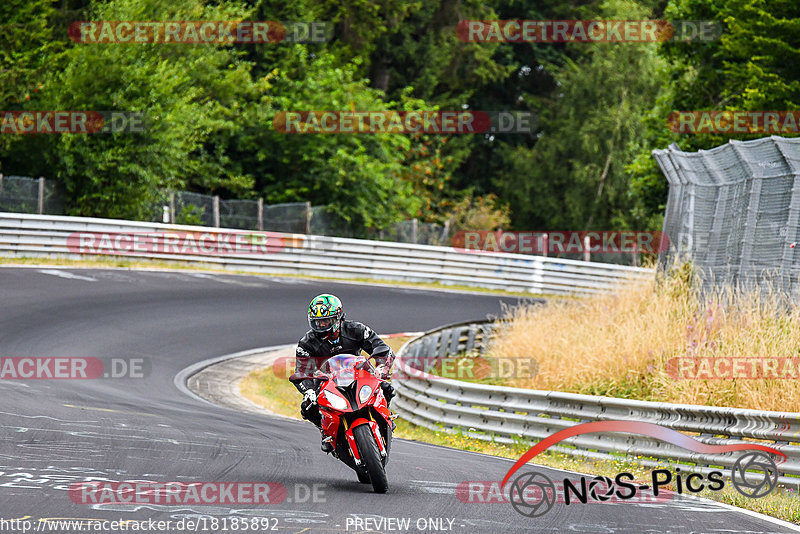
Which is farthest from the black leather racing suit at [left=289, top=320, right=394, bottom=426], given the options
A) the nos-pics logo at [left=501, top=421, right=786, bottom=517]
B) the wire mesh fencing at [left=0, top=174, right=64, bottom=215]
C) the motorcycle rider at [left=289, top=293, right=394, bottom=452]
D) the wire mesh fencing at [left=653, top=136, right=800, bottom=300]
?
the wire mesh fencing at [left=0, top=174, right=64, bottom=215]

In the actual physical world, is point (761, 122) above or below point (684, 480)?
above

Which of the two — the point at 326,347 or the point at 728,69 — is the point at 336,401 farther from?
the point at 728,69

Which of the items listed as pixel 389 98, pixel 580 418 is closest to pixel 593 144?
pixel 389 98

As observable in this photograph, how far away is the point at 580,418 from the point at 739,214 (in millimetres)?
5932

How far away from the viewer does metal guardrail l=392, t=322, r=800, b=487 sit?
986cm

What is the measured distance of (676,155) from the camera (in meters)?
18.2

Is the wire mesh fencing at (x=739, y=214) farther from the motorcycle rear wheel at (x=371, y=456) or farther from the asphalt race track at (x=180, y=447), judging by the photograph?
the motorcycle rear wheel at (x=371, y=456)

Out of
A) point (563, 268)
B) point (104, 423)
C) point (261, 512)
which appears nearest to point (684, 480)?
point (261, 512)

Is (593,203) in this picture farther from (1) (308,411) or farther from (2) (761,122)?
(1) (308,411)

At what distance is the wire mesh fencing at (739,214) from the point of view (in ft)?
49.7

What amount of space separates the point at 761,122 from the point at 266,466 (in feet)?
67.9

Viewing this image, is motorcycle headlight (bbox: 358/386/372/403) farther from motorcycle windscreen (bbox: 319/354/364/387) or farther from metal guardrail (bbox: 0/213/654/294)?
metal guardrail (bbox: 0/213/654/294)

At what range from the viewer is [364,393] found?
337 inches

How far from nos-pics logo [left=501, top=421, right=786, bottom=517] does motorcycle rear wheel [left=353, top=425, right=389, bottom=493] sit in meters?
1.06
